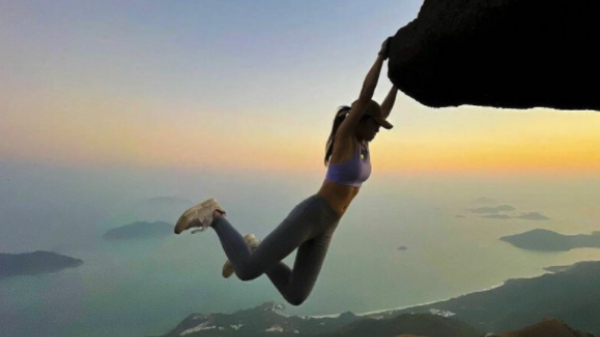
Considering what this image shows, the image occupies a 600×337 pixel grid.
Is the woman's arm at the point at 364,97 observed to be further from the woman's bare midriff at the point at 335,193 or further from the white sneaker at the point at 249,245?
the white sneaker at the point at 249,245

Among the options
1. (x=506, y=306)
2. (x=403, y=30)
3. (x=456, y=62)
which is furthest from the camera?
(x=506, y=306)

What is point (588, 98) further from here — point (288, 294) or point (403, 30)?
point (288, 294)

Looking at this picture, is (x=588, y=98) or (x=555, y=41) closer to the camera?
(x=555, y=41)

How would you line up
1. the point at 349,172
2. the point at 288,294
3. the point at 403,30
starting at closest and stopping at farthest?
the point at 403,30
the point at 349,172
the point at 288,294

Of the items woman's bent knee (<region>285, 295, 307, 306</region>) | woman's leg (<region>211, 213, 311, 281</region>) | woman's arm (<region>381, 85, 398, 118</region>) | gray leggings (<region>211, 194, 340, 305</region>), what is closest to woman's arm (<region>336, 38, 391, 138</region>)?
woman's arm (<region>381, 85, 398, 118</region>)

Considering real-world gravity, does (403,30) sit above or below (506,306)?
above

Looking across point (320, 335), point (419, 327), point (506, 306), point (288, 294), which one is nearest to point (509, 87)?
point (288, 294)

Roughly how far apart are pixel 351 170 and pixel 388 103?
703 mm

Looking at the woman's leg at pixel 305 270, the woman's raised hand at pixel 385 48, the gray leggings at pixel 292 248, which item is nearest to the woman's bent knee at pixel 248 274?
the gray leggings at pixel 292 248

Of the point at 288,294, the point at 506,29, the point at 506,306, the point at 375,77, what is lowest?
the point at 506,306

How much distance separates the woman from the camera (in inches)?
141

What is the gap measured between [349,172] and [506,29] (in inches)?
63.2

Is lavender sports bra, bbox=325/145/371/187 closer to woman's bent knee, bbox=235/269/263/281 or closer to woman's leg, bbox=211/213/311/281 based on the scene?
woman's leg, bbox=211/213/311/281

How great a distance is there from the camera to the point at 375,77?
344cm
